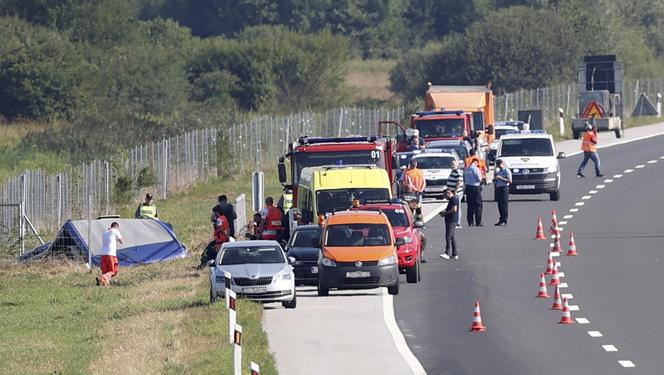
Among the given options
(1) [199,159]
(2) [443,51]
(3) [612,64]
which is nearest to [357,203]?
(1) [199,159]

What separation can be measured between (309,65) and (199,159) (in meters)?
45.0

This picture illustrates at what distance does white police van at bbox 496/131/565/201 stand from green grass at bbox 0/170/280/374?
29.1ft

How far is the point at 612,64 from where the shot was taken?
7362 centimetres

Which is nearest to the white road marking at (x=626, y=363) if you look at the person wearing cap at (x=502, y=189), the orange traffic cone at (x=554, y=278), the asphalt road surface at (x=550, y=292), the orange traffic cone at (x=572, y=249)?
the asphalt road surface at (x=550, y=292)

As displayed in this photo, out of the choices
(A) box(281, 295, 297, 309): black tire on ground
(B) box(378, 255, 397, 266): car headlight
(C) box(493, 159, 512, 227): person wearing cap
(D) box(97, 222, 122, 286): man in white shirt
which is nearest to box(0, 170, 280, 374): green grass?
(D) box(97, 222, 122, 286): man in white shirt

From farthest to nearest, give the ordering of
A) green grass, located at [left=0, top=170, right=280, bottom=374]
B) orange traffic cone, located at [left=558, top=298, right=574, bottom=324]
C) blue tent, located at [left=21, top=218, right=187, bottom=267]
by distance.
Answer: blue tent, located at [left=21, top=218, right=187, bottom=267], orange traffic cone, located at [left=558, top=298, right=574, bottom=324], green grass, located at [left=0, top=170, right=280, bottom=374]

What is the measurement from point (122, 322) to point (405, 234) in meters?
6.00

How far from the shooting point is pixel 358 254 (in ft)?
103

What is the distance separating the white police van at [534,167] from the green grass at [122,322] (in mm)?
8879

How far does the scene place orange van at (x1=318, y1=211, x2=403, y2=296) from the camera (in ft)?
102

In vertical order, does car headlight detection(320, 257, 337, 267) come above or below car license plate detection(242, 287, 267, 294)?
above

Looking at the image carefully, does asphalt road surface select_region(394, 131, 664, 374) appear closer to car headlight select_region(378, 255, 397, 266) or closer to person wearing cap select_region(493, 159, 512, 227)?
person wearing cap select_region(493, 159, 512, 227)

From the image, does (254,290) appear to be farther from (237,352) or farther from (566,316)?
(237,352)

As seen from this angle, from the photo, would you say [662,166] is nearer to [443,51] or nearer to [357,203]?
[357,203]
